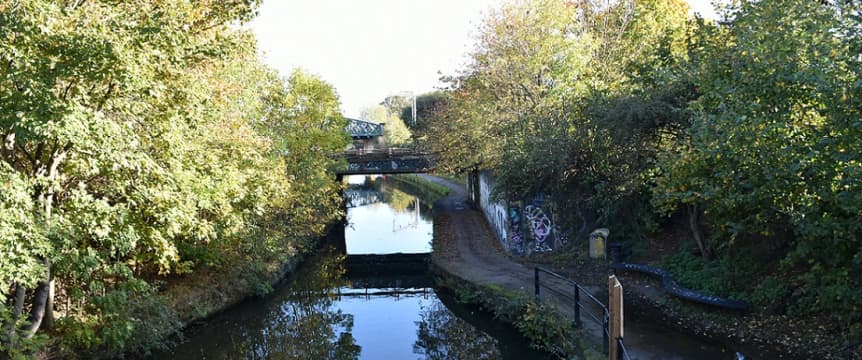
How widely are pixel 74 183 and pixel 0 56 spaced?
3.32 metres

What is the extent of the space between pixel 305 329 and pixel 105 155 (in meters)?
8.54

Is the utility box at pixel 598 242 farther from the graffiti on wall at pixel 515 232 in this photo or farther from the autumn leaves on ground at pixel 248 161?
the graffiti on wall at pixel 515 232

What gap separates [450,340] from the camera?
14.9m

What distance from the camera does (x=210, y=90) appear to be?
12.5 m

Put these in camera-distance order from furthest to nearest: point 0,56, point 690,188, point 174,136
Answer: point 690,188, point 174,136, point 0,56

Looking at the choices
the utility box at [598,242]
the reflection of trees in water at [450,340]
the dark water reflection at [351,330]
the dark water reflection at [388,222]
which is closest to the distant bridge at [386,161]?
the dark water reflection at [388,222]

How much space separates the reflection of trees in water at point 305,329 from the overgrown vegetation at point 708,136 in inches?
280

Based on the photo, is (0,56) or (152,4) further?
(152,4)

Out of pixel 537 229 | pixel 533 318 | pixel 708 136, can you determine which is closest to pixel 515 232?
→ pixel 537 229

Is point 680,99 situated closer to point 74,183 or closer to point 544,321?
point 544,321

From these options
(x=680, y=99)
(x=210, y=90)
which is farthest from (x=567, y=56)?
(x=210, y=90)

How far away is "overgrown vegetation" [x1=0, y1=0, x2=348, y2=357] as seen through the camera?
862 centimetres

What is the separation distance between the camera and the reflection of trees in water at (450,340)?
13.8 meters

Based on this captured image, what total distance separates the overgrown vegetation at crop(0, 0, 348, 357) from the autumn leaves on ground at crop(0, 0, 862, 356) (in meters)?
0.05
